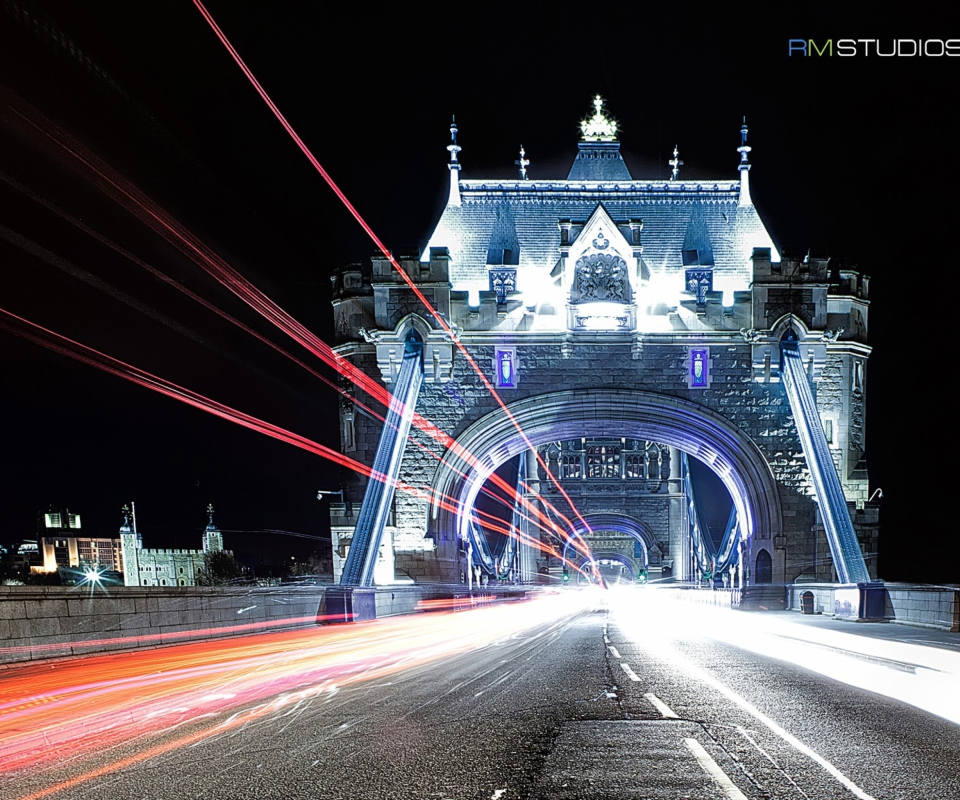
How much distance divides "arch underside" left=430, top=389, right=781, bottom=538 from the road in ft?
55.7

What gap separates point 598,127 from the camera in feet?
120

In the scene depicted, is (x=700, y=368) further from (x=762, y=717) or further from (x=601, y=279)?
(x=762, y=717)

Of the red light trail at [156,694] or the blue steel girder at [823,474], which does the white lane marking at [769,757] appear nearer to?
the red light trail at [156,694]

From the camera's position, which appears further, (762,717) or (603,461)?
(603,461)

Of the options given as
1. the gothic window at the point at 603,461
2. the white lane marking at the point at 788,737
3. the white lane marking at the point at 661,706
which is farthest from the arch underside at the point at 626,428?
the gothic window at the point at 603,461

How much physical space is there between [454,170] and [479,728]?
90.9 feet

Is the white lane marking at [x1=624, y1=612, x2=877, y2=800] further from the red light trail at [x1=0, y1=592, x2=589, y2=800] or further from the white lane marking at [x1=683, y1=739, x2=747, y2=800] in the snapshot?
the red light trail at [x1=0, y1=592, x2=589, y2=800]

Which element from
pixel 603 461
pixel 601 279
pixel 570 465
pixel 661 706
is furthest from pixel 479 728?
pixel 603 461

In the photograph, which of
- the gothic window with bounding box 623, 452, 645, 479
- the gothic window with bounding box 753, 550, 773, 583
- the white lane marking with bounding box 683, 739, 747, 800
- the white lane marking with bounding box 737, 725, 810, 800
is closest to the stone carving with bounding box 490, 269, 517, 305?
the gothic window with bounding box 753, 550, 773, 583

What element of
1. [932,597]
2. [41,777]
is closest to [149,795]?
[41,777]

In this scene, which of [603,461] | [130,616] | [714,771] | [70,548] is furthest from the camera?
[70,548]

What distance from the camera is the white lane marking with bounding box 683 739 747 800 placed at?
13.9 feet

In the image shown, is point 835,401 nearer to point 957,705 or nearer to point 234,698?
point 957,705

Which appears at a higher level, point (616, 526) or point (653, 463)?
point (653, 463)
